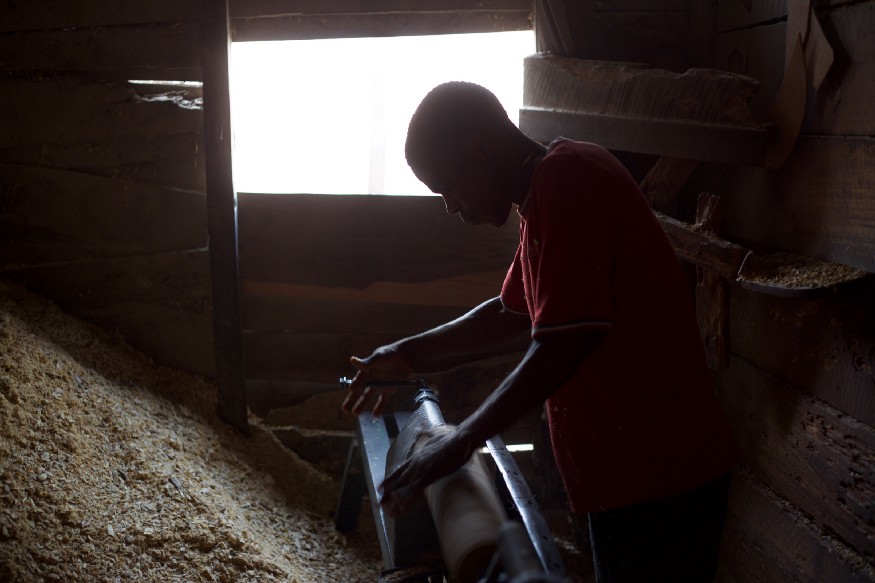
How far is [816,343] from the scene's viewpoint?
7.00 feet

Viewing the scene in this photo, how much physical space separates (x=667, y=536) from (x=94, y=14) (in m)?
3.07

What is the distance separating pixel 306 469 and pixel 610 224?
255 centimetres

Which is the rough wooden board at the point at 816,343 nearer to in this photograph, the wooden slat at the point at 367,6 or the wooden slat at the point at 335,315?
the wooden slat at the point at 335,315

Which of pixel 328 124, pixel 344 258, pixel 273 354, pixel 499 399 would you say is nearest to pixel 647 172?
pixel 344 258

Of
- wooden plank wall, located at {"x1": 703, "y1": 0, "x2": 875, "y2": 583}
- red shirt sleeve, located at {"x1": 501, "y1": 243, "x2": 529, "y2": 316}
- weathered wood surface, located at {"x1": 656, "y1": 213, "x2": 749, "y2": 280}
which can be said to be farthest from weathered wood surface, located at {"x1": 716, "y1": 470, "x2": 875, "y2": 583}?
red shirt sleeve, located at {"x1": 501, "y1": 243, "x2": 529, "y2": 316}

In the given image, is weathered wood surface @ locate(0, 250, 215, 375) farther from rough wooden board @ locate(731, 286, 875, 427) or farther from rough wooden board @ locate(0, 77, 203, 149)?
rough wooden board @ locate(731, 286, 875, 427)

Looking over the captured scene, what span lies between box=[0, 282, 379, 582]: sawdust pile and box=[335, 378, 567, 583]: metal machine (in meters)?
0.67

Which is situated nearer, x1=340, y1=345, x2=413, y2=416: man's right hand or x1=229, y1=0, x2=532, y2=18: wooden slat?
x1=340, y1=345, x2=413, y2=416: man's right hand

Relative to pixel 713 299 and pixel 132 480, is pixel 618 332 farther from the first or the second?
pixel 132 480

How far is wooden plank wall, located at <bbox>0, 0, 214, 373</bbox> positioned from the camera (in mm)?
3371

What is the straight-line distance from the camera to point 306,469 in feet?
12.2

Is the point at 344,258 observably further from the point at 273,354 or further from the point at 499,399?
the point at 499,399

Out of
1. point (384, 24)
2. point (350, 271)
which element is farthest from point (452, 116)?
point (350, 271)

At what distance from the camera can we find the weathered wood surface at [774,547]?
6.68ft
